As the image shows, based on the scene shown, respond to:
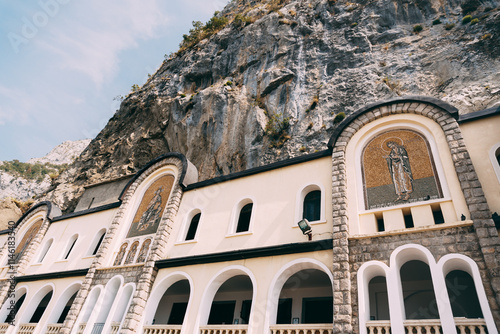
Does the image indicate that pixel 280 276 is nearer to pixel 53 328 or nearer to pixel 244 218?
pixel 244 218

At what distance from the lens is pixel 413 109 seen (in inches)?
419

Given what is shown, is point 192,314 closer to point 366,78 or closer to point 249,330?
point 249,330

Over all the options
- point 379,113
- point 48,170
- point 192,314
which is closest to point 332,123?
point 379,113

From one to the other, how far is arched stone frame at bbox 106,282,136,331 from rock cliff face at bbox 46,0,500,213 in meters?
12.7

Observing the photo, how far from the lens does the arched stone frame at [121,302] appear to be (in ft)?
41.3

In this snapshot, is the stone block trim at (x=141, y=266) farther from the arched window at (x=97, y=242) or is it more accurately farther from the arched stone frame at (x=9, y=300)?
the arched stone frame at (x=9, y=300)

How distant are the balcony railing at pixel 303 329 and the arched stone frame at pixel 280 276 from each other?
10.6 inches

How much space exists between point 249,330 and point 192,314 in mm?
2475

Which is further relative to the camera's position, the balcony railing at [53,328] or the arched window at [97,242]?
the arched window at [97,242]

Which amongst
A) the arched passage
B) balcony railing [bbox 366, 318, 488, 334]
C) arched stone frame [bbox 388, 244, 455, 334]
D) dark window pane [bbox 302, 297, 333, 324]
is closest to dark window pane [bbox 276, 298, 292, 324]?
the arched passage

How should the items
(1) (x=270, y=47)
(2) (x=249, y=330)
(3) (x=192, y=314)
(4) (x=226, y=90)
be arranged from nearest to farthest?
(2) (x=249, y=330) → (3) (x=192, y=314) → (4) (x=226, y=90) → (1) (x=270, y=47)

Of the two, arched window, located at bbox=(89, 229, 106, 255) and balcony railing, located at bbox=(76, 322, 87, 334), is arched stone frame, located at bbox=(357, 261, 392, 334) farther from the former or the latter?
arched window, located at bbox=(89, 229, 106, 255)

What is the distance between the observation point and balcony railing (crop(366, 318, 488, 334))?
6.72 m

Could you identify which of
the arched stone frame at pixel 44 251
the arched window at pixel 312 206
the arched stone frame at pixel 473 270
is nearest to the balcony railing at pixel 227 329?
the arched window at pixel 312 206
